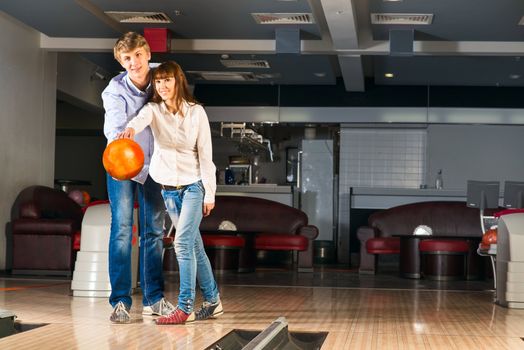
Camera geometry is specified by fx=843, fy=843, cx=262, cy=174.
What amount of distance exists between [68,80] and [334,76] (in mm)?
3789

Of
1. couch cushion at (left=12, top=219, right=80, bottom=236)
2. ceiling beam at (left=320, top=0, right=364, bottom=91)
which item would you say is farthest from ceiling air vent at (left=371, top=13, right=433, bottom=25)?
couch cushion at (left=12, top=219, right=80, bottom=236)

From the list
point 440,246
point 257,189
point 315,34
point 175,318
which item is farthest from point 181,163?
point 257,189

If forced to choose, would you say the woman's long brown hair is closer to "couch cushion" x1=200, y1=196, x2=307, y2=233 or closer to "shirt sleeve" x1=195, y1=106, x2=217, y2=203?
"shirt sleeve" x1=195, y1=106, x2=217, y2=203

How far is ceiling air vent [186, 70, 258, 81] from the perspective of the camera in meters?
12.1

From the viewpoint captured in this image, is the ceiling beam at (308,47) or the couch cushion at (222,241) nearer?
the couch cushion at (222,241)


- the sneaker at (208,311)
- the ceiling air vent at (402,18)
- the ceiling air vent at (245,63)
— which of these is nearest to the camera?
the sneaker at (208,311)

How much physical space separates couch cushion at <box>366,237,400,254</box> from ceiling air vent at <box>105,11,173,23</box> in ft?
11.2

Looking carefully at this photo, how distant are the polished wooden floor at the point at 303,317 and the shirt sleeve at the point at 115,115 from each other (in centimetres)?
93

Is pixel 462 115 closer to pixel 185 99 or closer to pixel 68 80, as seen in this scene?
pixel 68 80

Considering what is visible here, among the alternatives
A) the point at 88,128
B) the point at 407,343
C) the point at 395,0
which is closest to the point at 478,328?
the point at 407,343

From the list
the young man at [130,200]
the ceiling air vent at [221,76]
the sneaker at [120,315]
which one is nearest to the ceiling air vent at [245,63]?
the ceiling air vent at [221,76]

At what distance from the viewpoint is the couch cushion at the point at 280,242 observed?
9.93 metres

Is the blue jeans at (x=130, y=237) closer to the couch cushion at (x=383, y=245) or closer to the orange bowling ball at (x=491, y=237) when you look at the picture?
the orange bowling ball at (x=491, y=237)

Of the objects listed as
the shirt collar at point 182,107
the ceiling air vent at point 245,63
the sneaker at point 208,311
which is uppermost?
the ceiling air vent at point 245,63
